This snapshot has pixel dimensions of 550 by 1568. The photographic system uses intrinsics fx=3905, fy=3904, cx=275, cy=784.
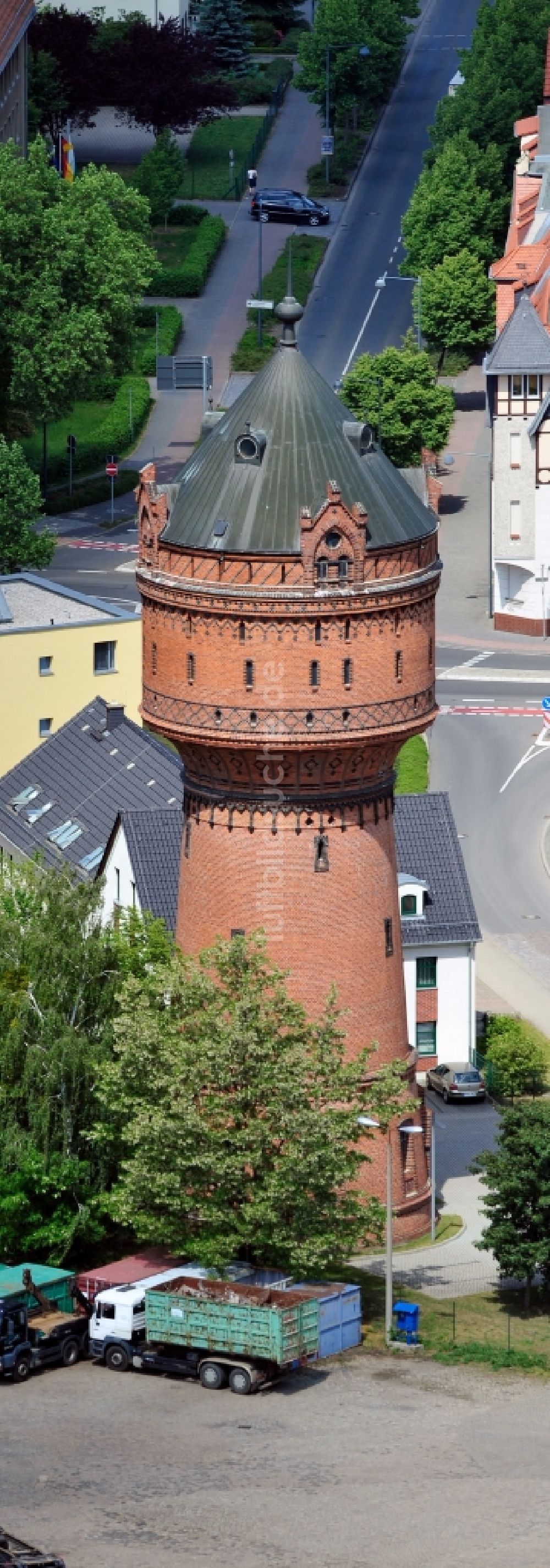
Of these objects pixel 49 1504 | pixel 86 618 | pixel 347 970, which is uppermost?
pixel 86 618

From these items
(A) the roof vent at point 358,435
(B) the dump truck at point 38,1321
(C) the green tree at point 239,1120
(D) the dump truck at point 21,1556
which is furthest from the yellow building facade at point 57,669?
(D) the dump truck at point 21,1556

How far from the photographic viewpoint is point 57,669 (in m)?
132

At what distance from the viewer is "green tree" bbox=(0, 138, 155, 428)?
178 m

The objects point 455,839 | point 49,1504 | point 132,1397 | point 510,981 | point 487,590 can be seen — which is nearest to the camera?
point 49,1504

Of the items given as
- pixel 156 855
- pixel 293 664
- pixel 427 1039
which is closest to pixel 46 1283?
pixel 293 664

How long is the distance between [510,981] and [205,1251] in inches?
1548

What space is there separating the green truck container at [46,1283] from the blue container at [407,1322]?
7320 millimetres

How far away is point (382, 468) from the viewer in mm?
90188

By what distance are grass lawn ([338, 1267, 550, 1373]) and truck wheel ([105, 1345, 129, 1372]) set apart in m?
5.65

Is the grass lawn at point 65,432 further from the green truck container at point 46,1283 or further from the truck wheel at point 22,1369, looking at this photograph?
the truck wheel at point 22,1369

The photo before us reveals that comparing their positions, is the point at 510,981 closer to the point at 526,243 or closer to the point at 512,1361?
the point at 512,1361

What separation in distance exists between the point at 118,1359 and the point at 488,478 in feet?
344

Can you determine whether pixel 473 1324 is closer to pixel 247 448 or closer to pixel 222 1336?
pixel 222 1336

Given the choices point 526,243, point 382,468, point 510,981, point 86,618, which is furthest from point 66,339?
point 382,468
